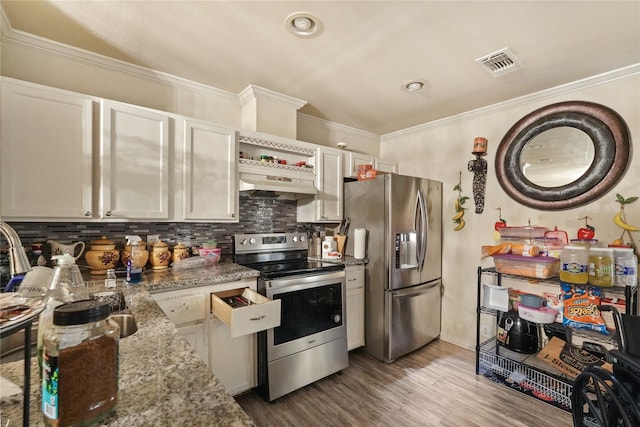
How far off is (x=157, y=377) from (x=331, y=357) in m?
1.87

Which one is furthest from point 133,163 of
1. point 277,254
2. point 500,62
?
point 500,62

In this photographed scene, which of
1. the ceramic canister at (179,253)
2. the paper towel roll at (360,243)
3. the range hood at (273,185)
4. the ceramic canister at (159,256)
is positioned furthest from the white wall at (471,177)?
the ceramic canister at (159,256)

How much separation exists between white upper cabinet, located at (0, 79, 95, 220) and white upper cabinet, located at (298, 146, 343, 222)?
1.72 metres

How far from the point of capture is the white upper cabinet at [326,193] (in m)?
2.82

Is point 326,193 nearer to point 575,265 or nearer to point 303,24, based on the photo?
point 303,24

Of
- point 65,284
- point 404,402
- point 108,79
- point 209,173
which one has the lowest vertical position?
point 404,402

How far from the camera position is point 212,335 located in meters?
1.86

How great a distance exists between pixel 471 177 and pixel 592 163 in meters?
0.91

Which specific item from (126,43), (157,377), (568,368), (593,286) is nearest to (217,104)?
(126,43)

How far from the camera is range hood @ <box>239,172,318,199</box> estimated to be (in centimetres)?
229

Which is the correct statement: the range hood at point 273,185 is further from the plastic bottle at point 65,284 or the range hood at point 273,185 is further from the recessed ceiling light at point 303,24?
the plastic bottle at point 65,284

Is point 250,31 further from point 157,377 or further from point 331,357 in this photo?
point 331,357

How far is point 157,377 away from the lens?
2.19 ft

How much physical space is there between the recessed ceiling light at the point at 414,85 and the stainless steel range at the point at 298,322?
162 centimetres
